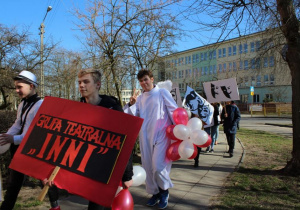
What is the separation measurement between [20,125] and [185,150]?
2.43 meters

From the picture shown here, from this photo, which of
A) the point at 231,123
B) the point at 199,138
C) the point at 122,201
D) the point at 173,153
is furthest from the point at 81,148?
the point at 231,123

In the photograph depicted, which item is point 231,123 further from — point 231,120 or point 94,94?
point 94,94

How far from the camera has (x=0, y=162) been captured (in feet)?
15.0

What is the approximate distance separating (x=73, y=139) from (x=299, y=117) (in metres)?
4.86

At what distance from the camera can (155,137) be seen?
3.78 metres

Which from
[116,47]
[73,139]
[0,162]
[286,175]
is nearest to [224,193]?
[286,175]

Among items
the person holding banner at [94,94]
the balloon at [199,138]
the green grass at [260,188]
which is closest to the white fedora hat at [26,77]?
the person holding banner at [94,94]

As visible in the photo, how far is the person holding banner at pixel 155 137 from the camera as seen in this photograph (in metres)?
3.71

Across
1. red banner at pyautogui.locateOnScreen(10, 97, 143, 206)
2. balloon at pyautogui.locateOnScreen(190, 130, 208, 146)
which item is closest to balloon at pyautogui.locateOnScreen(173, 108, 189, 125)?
balloon at pyautogui.locateOnScreen(190, 130, 208, 146)

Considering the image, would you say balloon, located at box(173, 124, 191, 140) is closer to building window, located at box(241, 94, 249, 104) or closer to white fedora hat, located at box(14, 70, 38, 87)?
white fedora hat, located at box(14, 70, 38, 87)

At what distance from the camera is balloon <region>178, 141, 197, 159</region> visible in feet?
13.2

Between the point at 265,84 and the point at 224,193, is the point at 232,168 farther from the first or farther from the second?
the point at 265,84

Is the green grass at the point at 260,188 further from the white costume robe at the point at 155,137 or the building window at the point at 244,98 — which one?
the building window at the point at 244,98

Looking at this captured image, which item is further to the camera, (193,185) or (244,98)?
(244,98)
